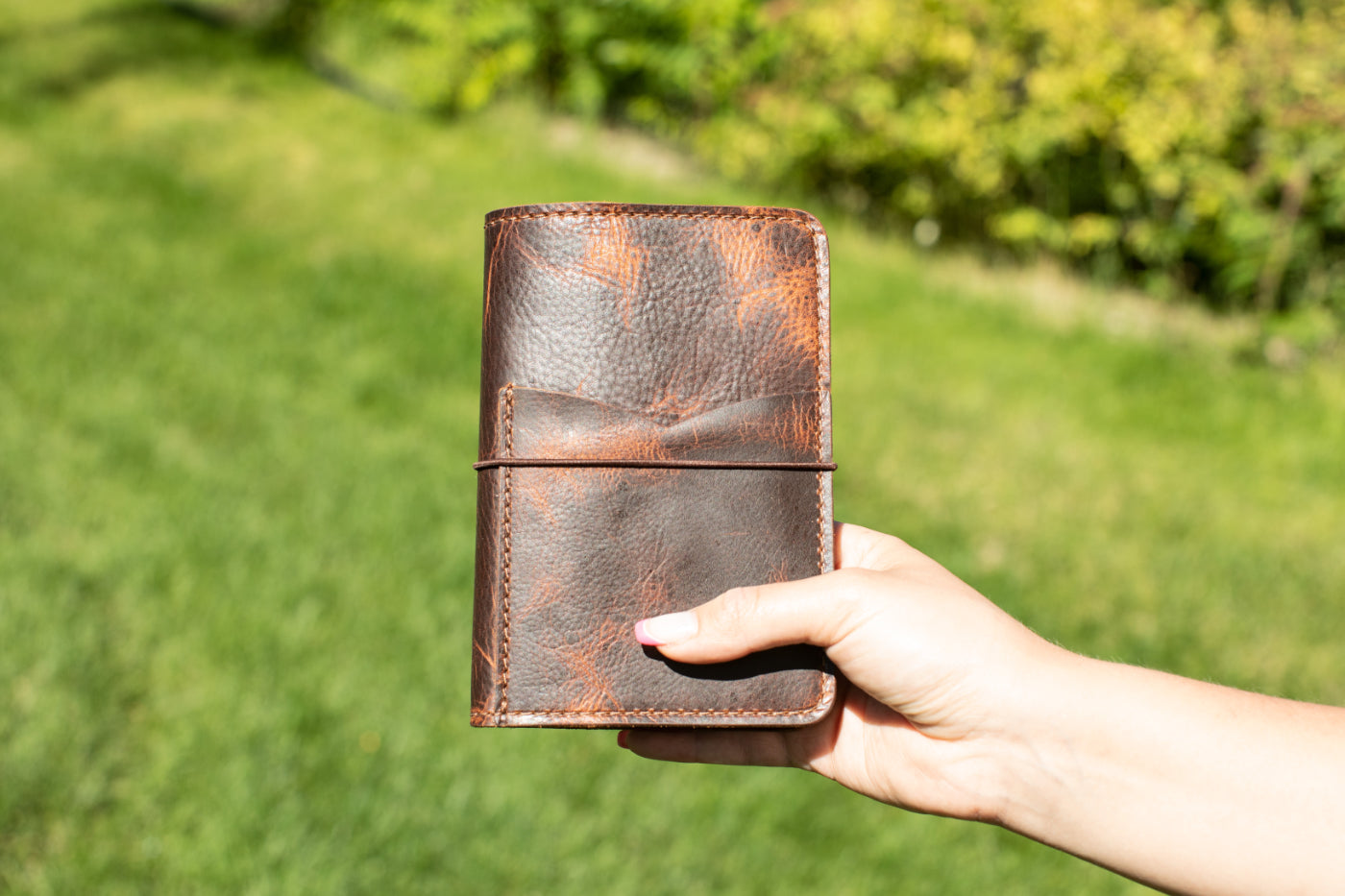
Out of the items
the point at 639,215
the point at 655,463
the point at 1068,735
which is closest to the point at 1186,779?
the point at 1068,735

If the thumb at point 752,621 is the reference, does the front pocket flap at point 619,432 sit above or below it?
above

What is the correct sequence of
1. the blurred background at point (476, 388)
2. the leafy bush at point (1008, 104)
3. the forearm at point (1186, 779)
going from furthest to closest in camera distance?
the leafy bush at point (1008, 104) → the blurred background at point (476, 388) → the forearm at point (1186, 779)

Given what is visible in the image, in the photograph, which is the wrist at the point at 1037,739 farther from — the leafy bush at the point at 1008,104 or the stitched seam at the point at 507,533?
the leafy bush at the point at 1008,104

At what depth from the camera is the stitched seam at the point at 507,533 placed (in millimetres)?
1474

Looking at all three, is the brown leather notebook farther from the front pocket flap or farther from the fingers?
the fingers

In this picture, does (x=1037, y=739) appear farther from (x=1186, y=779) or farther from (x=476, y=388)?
(x=476, y=388)

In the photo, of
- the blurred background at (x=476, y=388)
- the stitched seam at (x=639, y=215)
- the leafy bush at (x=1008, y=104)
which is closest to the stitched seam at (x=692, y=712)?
the stitched seam at (x=639, y=215)

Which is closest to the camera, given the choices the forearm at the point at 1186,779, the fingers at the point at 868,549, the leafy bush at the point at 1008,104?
the forearm at the point at 1186,779

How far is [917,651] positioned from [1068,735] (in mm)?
253

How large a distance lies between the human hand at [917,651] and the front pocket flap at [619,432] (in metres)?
0.24

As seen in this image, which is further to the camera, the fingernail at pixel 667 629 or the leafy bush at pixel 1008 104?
the leafy bush at pixel 1008 104

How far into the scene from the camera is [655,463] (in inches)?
59.3

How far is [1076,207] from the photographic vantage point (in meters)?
6.89

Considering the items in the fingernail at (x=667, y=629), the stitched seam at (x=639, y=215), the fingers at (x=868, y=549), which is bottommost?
the fingernail at (x=667, y=629)
